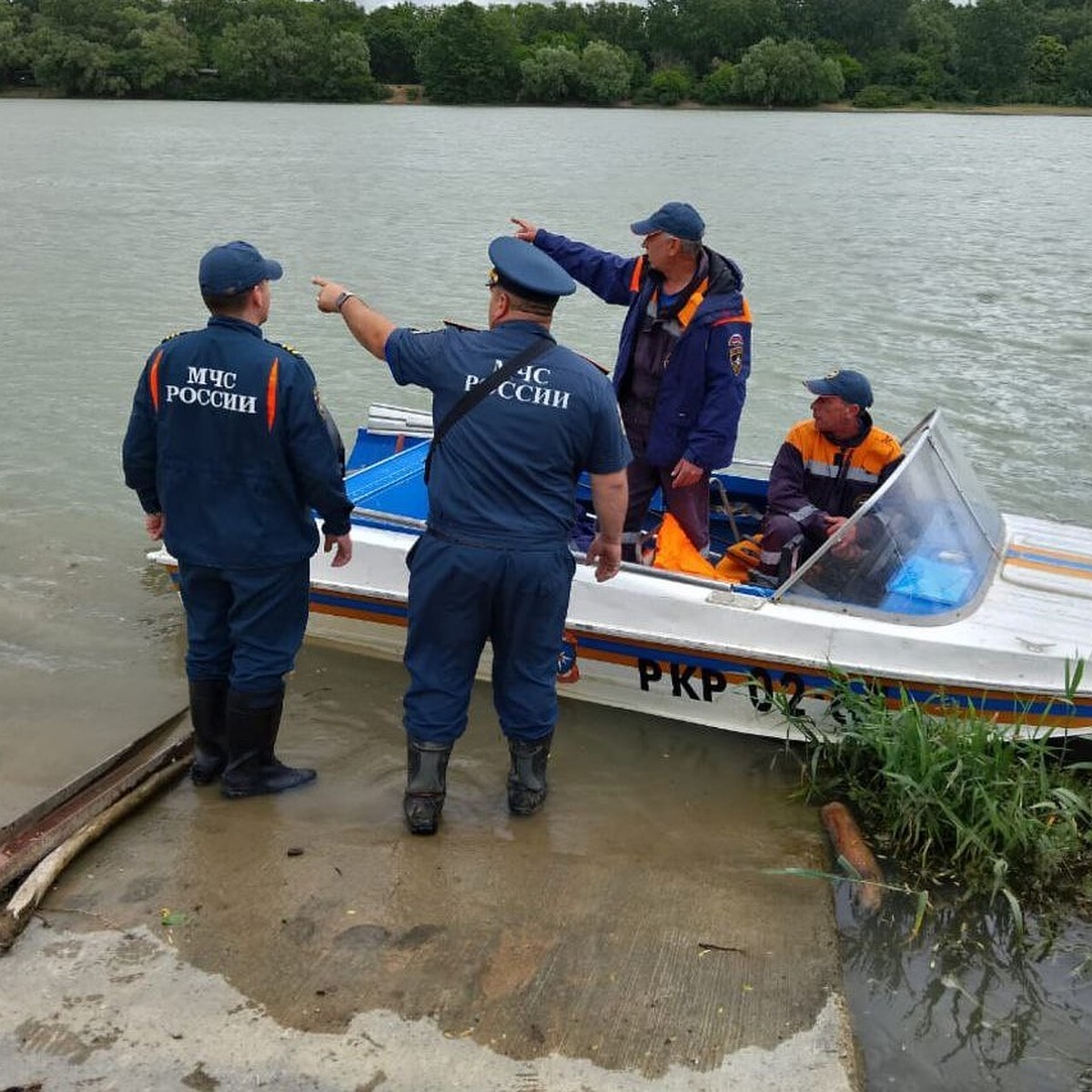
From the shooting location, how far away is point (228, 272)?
3477 mm

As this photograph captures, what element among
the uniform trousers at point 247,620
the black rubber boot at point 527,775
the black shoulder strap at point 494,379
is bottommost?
the black rubber boot at point 527,775

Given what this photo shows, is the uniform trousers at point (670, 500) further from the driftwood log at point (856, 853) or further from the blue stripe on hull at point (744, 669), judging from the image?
the driftwood log at point (856, 853)

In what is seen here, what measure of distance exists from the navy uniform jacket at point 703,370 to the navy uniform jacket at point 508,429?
1295mm

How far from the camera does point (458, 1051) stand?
299cm

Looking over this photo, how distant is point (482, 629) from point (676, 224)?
1884 millimetres

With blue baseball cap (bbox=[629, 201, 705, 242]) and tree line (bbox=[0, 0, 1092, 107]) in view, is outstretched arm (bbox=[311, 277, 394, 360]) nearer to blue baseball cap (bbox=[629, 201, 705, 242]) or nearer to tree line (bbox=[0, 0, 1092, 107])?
blue baseball cap (bbox=[629, 201, 705, 242])

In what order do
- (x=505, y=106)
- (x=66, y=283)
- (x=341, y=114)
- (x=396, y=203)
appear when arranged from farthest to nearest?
1. (x=505, y=106)
2. (x=341, y=114)
3. (x=396, y=203)
4. (x=66, y=283)

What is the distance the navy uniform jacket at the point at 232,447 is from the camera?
350 centimetres

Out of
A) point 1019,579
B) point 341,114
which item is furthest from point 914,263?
point 341,114

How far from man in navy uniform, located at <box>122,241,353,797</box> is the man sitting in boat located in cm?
195

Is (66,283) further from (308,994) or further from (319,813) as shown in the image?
(308,994)

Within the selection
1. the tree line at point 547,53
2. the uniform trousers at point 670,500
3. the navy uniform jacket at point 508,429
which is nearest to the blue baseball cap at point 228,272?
the navy uniform jacket at point 508,429

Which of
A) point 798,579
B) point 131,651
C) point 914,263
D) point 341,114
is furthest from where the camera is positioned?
point 341,114

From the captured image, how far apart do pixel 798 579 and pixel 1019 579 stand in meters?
0.93
